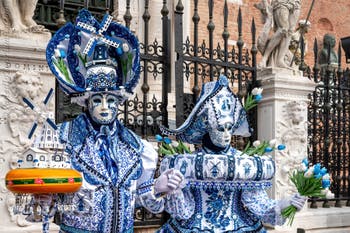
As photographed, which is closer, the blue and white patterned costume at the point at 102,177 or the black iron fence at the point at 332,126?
the blue and white patterned costume at the point at 102,177

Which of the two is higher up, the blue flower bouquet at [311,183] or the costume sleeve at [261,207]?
the blue flower bouquet at [311,183]

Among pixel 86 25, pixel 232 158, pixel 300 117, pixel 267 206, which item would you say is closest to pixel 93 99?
pixel 86 25

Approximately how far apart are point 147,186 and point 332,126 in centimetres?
527

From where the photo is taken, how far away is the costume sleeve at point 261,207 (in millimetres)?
4367

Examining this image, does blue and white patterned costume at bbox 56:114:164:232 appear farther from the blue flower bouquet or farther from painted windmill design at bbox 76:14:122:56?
the blue flower bouquet

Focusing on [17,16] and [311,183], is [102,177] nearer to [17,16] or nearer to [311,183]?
[311,183]

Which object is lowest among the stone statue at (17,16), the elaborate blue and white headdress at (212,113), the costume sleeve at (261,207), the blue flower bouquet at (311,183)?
the costume sleeve at (261,207)

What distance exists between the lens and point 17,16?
5312 mm

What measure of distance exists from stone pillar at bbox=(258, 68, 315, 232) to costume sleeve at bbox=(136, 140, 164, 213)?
11.1ft

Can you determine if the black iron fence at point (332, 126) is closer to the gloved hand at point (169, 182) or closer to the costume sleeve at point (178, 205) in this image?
the costume sleeve at point (178, 205)

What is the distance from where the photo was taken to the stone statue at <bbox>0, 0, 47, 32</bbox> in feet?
17.2

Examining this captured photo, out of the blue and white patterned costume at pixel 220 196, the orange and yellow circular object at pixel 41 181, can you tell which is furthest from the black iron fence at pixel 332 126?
the orange and yellow circular object at pixel 41 181

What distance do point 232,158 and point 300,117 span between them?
331cm

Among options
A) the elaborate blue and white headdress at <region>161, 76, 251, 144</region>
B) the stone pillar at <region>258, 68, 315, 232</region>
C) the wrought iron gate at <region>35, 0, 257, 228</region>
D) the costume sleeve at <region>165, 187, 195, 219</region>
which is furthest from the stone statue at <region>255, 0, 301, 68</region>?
the costume sleeve at <region>165, 187, 195, 219</region>
